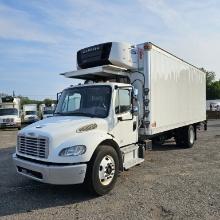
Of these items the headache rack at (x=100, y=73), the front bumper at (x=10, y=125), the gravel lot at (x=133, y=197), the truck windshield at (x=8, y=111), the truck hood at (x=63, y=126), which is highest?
the headache rack at (x=100, y=73)

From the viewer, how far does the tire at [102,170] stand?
6.38m

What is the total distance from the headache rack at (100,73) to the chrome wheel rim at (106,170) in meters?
2.40

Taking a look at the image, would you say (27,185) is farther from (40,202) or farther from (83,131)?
(83,131)

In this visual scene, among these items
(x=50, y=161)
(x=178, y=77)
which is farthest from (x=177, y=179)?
(x=178, y=77)

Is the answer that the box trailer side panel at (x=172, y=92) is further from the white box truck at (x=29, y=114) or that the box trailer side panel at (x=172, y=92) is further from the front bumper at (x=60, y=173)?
the white box truck at (x=29, y=114)

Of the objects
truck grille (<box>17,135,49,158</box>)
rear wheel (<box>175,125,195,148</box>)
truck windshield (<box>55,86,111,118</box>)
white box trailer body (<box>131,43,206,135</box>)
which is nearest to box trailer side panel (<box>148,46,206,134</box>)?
white box trailer body (<box>131,43,206,135</box>)

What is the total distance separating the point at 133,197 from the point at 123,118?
6.62ft

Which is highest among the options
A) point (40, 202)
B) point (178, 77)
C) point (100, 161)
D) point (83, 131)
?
point (178, 77)

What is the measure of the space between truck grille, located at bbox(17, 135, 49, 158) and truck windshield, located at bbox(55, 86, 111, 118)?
1.35m

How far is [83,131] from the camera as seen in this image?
6.65 metres

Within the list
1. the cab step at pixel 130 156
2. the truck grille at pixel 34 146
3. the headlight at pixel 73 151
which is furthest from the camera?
the cab step at pixel 130 156

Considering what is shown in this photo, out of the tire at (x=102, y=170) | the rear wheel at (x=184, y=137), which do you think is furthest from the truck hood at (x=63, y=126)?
the rear wheel at (x=184, y=137)

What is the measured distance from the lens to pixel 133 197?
6.50 metres

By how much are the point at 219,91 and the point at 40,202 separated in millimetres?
88313
